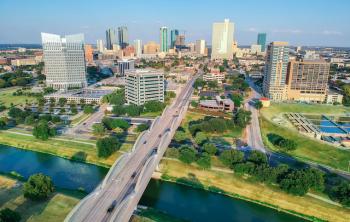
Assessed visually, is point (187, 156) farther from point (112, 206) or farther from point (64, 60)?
point (64, 60)

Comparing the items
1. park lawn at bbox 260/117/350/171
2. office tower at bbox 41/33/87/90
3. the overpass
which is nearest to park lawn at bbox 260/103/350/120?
park lawn at bbox 260/117/350/171

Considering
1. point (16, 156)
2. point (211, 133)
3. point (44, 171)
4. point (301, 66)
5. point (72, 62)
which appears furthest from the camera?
point (72, 62)

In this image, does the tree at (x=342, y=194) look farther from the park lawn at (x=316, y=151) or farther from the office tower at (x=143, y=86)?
the office tower at (x=143, y=86)

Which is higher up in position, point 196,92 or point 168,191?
point 196,92

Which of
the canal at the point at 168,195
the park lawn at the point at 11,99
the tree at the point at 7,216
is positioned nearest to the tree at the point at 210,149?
the canal at the point at 168,195

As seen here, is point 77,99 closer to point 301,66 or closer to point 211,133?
point 211,133

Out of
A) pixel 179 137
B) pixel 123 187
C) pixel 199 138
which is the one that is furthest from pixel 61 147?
pixel 199 138

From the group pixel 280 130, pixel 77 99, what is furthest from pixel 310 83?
pixel 77 99
